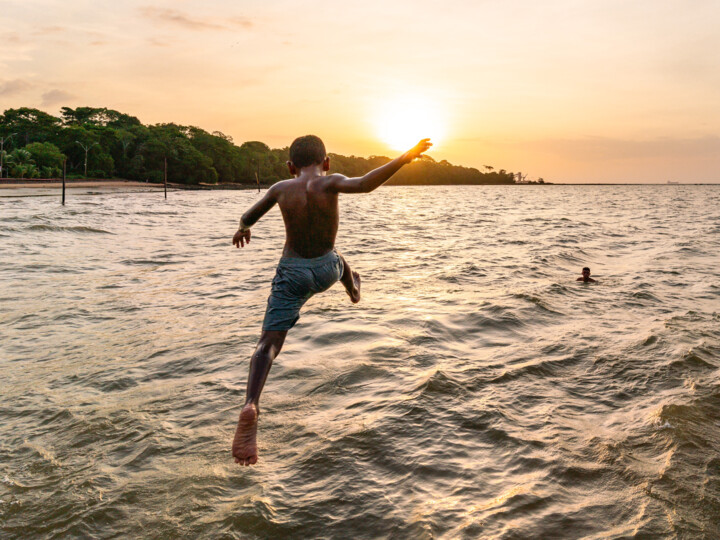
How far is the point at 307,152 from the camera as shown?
14.0 ft

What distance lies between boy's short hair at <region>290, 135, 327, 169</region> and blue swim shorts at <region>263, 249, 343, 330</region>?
0.76m

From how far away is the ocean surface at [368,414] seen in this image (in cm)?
347

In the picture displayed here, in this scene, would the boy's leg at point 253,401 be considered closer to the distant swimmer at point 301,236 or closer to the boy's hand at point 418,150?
the distant swimmer at point 301,236

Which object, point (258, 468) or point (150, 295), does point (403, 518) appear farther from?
point (150, 295)

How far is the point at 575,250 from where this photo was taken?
19719mm

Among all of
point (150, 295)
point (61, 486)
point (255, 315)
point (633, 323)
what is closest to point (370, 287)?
point (255, 315)

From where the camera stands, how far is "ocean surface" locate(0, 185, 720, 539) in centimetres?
347

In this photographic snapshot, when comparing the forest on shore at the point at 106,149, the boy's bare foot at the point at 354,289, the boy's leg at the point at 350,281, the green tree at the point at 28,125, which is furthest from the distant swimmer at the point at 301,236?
the green tree at the point at 28,125

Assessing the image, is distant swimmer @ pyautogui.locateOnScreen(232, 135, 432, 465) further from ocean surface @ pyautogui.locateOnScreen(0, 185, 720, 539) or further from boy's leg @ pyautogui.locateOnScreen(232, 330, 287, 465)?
ocean surface @ pyautogui.locateOnScreen(0, 185, 720, 539)

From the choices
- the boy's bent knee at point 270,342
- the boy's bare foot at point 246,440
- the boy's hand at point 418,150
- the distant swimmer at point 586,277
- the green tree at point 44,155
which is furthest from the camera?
the green tree at point 44,155

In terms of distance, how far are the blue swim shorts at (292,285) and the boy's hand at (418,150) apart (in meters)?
1.11

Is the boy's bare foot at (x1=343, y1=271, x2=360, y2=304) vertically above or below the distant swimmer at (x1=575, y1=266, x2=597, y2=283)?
above

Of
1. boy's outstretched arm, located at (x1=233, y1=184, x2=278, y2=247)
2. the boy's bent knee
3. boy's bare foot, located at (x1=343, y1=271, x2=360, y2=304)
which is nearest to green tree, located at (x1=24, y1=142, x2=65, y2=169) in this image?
boy's outstretched arm, located at (x1=233, y1=184, x2=278, y2=247)

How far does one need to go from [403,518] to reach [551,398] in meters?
2.68
